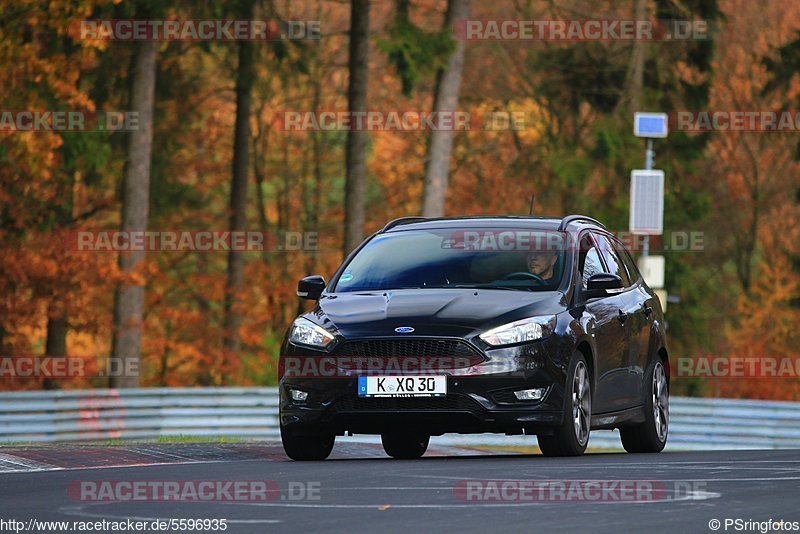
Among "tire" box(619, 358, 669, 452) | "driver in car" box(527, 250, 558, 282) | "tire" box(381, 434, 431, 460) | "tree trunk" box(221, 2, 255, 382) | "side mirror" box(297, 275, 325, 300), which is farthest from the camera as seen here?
"tree trunk" box(221, 2, 255, 382)

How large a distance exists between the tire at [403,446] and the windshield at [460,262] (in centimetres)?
202

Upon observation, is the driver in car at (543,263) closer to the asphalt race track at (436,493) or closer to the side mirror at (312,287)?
the asphalt race track at (436,493)

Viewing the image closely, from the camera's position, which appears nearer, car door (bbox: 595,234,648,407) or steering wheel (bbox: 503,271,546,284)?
steering wheel (bbox: 503,271,546,284)

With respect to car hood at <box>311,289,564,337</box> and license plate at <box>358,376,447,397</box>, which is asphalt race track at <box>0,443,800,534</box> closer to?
license plate at <box>358,376,447,397</box>

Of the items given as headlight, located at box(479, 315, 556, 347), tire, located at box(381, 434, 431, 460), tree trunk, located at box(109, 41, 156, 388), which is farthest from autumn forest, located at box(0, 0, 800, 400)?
headlight, located at box(479, 315, 556, 347)

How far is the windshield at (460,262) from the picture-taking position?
14.0 meters

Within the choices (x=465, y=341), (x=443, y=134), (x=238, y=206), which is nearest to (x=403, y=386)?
(x=465, y=341)

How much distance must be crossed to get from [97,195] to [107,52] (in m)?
6.14

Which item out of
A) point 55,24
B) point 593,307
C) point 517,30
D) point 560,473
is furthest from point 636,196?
point 560,473

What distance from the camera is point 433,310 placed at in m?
13.2

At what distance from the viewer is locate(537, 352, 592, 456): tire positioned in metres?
13.3

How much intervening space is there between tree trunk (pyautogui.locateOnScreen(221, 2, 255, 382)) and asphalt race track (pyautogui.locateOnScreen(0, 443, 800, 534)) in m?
27.7

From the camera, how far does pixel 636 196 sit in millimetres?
31438

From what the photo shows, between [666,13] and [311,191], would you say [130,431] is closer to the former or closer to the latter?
[666,13]
